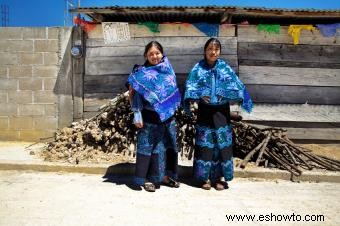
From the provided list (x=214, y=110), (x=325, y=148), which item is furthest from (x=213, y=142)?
(x=325, y=148)

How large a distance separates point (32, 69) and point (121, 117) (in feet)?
8.78

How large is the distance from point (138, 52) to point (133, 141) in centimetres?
210

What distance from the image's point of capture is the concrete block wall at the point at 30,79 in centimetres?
759

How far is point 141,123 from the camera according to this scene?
468 centimetres

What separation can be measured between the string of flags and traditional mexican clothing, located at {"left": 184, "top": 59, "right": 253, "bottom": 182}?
2.75 m

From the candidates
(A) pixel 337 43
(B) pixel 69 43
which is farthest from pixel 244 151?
(B) pixel 69 43

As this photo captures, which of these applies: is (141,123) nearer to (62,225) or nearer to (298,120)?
(62,225)

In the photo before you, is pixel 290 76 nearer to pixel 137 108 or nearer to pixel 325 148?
pixel 325 148

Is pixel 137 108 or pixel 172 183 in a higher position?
pixel 137 108

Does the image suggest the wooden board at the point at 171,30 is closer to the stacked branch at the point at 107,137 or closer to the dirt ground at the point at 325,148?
the stacked branch at the point at 107,137

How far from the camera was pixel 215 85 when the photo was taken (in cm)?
474

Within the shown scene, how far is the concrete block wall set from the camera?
7.59m

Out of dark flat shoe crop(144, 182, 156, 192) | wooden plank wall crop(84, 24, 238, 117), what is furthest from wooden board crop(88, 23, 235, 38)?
dark flat shoe crop(144, 182, 156, 192)

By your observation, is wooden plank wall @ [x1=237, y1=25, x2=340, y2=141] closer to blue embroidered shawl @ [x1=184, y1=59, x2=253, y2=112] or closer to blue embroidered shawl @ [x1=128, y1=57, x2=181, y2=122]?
blue embroidered shawl @ [x1=184, y1=59, x2=253, y2=112]
